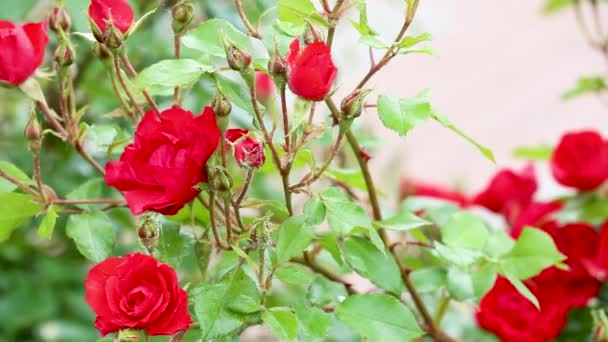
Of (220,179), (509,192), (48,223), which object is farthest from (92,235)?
(509,192)

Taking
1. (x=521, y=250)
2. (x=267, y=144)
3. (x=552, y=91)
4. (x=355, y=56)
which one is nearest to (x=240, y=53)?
(x=267, y=144)

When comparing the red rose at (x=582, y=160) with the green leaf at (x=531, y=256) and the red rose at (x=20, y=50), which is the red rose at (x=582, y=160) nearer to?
the green leaf at (x=531, y=256)

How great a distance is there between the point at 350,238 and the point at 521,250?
134mm

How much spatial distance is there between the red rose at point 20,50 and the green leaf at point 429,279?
0.97 feet

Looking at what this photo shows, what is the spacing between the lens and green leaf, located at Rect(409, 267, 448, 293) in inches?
24.8

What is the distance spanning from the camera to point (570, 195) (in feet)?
2.93

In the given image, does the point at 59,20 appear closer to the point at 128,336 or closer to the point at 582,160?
the point at 128,336

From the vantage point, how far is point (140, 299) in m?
0.46

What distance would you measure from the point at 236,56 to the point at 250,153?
5cm

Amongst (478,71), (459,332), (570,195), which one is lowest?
(478,71)

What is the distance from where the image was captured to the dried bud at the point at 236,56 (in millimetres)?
447

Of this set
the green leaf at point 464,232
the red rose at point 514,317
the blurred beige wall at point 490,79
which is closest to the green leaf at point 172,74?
the green leaf at point 464,232

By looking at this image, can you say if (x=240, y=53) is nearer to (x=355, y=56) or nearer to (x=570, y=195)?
(x=570, y=195)

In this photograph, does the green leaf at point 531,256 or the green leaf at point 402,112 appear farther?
the green leaf at point 531,256
